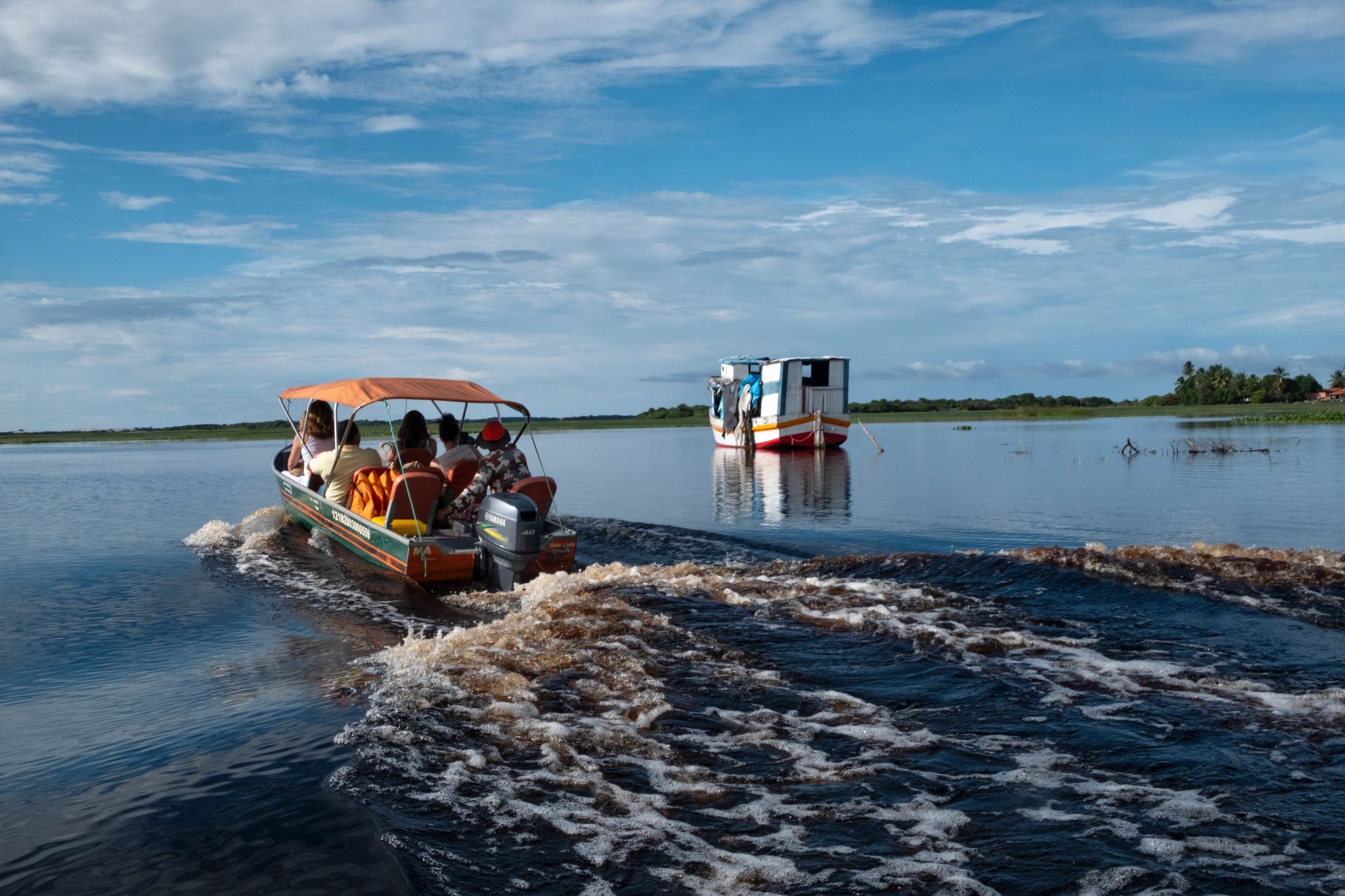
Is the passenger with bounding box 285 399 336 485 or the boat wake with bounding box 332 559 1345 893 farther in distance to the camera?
the passenger with bounding box 285 399 336 485

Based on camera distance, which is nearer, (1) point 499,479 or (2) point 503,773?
(2) point 503,773

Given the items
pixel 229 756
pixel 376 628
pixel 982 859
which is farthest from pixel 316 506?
pixel 982 859

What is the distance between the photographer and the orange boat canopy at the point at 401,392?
12711 mm

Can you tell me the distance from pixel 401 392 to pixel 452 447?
3.57 ft

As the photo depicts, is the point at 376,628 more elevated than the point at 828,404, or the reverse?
the point at 828,404

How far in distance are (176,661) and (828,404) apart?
124 feet

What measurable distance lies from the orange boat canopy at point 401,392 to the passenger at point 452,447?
1.41ft

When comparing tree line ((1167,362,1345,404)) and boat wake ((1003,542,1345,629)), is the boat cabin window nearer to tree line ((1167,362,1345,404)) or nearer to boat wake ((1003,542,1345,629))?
boat wake ((1003,542,1345,629))

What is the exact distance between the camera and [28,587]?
12.7m

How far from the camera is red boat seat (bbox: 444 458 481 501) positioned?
1314 cm

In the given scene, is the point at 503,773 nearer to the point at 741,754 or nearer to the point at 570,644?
the point at 741,754

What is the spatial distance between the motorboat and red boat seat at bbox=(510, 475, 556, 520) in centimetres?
1

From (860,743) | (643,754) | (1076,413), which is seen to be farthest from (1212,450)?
(1076,413)

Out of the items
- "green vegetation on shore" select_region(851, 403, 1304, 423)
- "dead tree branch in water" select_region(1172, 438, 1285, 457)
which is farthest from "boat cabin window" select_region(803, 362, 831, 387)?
"green vegetation on shore" select_region(851, 403, 1304, 423)
